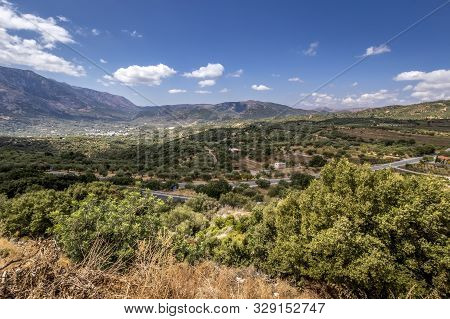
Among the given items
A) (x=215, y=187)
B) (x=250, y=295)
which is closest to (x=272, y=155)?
(x=215, y=187)

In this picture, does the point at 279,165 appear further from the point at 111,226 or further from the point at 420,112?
the point at 420,112

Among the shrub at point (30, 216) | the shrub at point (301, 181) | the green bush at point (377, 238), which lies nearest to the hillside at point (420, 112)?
the shrub at point (301, 181)

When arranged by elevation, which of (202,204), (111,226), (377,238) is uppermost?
(111,226)

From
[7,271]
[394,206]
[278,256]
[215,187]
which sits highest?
[7,271]

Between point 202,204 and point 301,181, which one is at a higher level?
point 301,181

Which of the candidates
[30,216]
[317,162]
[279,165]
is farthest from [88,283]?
[279,165]

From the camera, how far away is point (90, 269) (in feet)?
12.4

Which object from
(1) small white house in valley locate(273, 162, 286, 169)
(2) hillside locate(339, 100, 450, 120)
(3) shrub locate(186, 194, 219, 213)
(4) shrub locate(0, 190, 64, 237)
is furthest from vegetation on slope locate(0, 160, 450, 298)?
(2) hillside locate(339, 100, 450, 120)

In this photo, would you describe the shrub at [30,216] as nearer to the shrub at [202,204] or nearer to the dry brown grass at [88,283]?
the shrub at [202,204]

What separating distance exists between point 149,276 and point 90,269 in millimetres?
735

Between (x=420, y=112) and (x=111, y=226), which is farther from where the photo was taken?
(x=420, y=112)

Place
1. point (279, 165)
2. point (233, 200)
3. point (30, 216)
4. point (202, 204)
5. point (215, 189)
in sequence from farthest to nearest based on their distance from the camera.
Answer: point (279, 165) → point (215, 189) → point (233, 200) → point (202, 204) → point (30, 216)

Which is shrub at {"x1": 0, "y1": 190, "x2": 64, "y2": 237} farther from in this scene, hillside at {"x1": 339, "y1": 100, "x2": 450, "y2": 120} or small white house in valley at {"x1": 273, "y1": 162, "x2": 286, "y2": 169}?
hillside at {"x1": 339, "y1": 100, "x2": 450, "y2": 120}
